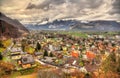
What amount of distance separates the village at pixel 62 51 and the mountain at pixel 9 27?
0.43ft

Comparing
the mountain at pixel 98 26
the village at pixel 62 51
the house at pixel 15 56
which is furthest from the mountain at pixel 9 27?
the mountain at pixel 98 26

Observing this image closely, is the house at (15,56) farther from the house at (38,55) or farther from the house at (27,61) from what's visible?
the house at (38,55)

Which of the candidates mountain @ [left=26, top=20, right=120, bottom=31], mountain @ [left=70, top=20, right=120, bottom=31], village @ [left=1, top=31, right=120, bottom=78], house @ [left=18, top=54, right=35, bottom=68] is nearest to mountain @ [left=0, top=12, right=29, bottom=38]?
village @ [left=1, top=31, right=120, bottom=78]

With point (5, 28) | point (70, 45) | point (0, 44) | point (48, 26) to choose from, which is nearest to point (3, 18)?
point (5, 28)

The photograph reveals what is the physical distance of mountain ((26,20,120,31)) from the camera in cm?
553

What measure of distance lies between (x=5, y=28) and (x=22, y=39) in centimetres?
43

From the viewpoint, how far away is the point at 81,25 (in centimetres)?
573

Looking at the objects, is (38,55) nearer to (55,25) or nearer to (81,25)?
(55,25)

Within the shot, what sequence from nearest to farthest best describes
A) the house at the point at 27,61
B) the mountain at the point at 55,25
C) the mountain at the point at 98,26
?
the house at the point at 27,61 → the mountain at the point at 55,25 → the mountain at the point at 98,26

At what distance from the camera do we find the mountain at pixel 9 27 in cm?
522

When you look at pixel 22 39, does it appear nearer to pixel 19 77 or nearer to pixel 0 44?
pixel 0 44

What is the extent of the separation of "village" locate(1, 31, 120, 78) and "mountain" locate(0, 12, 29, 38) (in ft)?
0.43

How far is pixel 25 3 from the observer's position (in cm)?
541

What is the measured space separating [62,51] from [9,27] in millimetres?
1250
